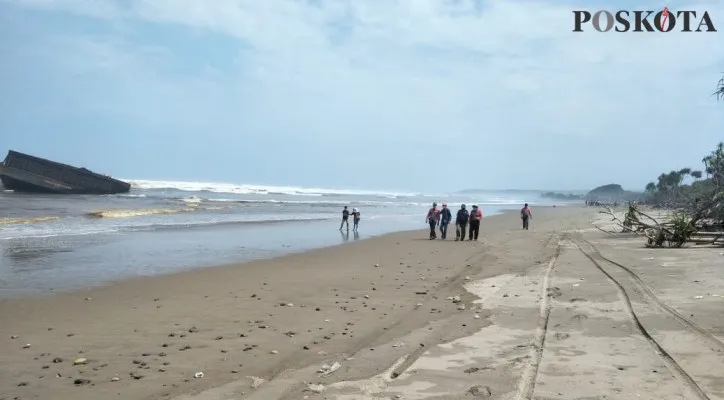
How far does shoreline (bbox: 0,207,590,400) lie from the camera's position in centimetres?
545

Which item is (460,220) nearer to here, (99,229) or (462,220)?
(462,220)

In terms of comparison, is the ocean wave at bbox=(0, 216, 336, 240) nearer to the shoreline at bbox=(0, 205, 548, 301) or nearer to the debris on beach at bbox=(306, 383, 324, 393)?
the shoreline at bbox=(0, 205, 548, 301)

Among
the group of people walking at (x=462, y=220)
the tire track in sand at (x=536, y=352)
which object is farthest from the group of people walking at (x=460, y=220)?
the tire track in sand at (x=536, y=352)

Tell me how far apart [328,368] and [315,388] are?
61cm

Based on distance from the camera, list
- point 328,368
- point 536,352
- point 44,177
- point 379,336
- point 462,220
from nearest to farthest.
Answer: point 328,368 → point 536,352 → point 379,336 → point 462,220 → point 44,177

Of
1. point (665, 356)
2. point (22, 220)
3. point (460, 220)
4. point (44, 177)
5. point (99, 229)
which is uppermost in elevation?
point (44, 177)

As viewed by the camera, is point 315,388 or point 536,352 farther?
point 536,352

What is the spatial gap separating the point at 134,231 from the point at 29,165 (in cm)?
4077

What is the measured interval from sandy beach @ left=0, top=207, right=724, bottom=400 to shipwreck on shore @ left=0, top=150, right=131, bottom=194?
50.8m

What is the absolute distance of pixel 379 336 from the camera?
6.93 metres

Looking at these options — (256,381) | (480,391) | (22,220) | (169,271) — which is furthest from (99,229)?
(480,391)

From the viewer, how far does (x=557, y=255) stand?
1605 centimetres

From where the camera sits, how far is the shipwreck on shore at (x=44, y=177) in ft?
176

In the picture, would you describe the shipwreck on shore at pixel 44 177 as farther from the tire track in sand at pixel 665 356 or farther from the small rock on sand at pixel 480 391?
the small rock on sand at pixel 480 391
